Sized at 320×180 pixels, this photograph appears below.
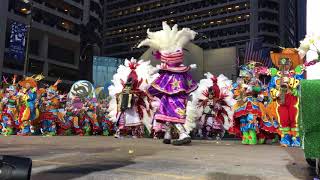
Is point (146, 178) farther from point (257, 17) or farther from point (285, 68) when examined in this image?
point (257, 17)

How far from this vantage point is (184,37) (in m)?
10.7

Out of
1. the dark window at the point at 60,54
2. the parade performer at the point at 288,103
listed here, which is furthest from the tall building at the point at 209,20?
the parade performer at the point at 288,103

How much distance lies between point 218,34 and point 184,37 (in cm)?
7258

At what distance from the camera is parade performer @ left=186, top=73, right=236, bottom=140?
16.6m

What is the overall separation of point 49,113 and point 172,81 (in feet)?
31.9

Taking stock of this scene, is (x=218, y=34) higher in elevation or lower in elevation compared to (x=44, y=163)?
higher

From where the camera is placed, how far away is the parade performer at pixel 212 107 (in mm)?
16562

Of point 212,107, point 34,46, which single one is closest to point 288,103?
point 212,107

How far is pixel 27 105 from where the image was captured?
651 inches

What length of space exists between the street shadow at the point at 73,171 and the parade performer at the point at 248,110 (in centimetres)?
663

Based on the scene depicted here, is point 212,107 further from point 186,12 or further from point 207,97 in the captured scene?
point 186,12

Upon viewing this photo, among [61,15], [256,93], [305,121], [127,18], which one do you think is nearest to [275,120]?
[256,93]

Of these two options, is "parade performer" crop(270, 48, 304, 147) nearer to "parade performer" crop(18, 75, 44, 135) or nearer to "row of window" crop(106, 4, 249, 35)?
"parade performer" crop(18, 75, 44, 135)

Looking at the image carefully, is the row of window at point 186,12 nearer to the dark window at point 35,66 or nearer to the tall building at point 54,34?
the tall building at point 54,34
